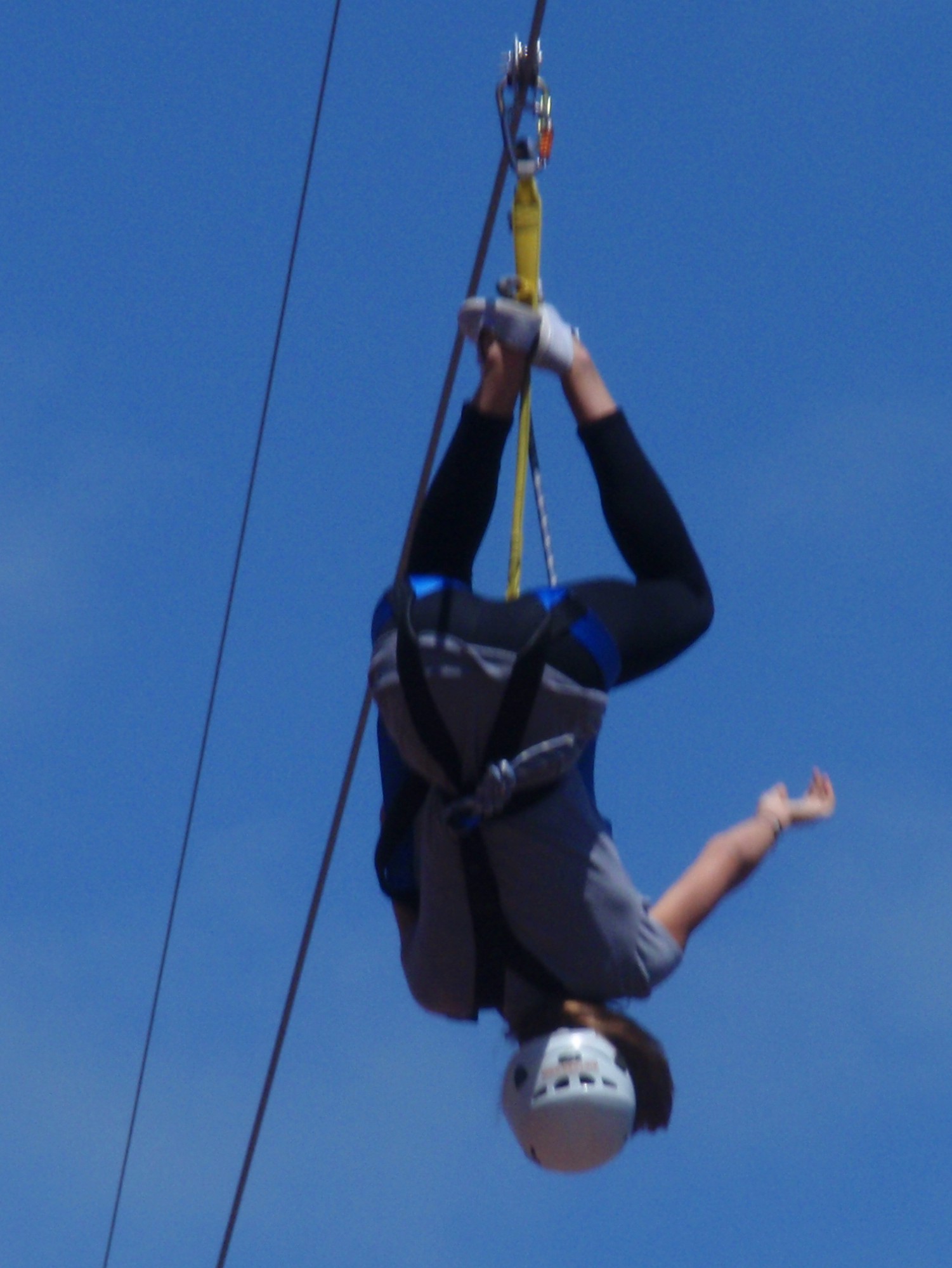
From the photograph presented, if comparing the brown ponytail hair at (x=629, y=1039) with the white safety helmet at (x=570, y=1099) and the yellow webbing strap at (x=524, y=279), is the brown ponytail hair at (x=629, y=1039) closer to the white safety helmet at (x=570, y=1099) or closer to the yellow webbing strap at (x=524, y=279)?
the white safety helmet at (x=570, y=1099)

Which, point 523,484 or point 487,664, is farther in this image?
point 523,484

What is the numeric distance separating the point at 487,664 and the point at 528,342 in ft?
2.89

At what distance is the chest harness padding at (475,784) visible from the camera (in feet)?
18.5

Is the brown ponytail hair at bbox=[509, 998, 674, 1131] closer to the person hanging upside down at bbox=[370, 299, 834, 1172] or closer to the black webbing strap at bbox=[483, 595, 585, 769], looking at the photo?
the person hanging upside down at bbox=[370, 299, 834, 1172]

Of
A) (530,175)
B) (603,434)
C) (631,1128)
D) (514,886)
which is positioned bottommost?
(631,1128)

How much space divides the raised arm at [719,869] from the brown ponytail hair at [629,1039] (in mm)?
250

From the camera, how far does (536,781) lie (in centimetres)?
577

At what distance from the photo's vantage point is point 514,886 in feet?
19.3

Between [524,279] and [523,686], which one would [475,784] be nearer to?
[523,686]

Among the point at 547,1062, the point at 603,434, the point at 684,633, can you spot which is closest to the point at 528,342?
the point at 603,434

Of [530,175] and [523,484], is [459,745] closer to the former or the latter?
[523,484]

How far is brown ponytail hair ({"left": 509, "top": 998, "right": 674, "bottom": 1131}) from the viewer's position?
6000mm

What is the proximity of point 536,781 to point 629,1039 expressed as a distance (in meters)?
0.73

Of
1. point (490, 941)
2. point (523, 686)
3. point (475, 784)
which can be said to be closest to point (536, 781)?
point (475, 784)
